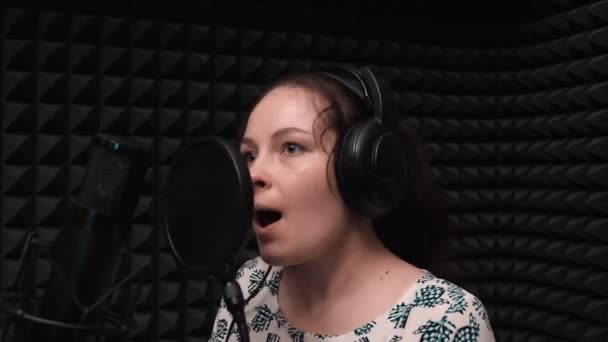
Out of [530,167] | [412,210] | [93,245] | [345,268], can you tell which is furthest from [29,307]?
[530,167]

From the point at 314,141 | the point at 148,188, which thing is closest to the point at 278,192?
the point at 314,141

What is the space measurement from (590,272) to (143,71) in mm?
1265

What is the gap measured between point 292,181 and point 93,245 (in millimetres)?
260

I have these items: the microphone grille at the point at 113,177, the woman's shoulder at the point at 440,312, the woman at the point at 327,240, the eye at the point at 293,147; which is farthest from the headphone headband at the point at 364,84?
the microphone grille at the point at 113,177

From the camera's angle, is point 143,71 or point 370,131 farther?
point 143,71

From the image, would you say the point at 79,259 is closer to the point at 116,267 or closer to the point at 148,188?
the point at 116,267

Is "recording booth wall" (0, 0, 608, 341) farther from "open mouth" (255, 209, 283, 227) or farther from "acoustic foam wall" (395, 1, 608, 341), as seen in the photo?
"open mouth" (255, 209, 283, 227)

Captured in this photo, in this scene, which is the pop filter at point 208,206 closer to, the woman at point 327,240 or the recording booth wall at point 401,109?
the woman at point 327,240

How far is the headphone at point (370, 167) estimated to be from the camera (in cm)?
69

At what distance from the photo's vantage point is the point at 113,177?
1.62 ft

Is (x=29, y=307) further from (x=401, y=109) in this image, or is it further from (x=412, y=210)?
(x=401, y=109)

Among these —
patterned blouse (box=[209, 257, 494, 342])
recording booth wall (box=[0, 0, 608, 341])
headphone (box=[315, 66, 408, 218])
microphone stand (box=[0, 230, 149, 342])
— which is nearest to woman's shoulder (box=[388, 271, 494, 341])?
patterned blouse (box=[209, 257, 494, 342])

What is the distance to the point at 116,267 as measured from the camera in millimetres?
513

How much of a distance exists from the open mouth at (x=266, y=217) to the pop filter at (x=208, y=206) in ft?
0.48
